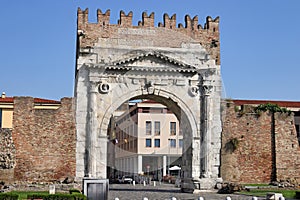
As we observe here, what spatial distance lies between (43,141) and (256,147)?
10101 mm

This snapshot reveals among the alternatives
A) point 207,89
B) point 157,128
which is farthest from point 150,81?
point 157,128

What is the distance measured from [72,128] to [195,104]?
225 inches

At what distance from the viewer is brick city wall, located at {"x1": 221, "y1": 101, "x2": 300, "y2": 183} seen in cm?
2342

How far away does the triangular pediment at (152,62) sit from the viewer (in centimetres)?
2199

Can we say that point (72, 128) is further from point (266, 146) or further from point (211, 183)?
point (266, 146)

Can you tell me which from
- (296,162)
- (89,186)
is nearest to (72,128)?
(89,186)

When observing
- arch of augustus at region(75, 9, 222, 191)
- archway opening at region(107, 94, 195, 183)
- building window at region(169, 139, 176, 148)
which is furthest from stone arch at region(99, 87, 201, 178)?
building window at region(169, 139, 176, 148)

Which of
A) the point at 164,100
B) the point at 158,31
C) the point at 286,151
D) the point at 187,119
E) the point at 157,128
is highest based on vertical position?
the point at 158,31

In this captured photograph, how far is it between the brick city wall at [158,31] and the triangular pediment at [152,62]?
0.96 metres

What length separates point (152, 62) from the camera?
882 inches

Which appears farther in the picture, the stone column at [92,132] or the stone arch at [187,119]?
the stone arch at [187,119]

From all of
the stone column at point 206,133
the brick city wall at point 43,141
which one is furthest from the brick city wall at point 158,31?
the brick city wall at point 43,141

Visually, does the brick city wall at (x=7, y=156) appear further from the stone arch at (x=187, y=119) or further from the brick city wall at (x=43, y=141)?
the stone arch at (x=187, y=119)

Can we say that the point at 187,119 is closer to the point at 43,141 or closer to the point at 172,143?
the point at 43,141
